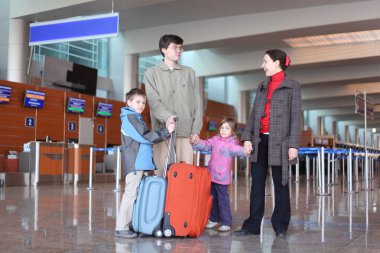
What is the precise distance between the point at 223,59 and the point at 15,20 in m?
9.91

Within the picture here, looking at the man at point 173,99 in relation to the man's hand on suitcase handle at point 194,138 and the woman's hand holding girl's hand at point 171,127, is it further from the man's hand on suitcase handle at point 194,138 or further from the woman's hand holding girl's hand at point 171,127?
the woman's hand holding girl's hand at point 171,127

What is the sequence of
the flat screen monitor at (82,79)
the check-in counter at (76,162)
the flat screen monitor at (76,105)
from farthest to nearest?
the flat screen monitor at (82,79) → the flat screen monitor at (76,105) → the check-in counter at (76,162)

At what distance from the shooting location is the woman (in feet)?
12.6

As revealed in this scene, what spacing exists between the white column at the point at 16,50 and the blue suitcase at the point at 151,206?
11709 mm

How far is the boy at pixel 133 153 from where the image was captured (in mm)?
3703

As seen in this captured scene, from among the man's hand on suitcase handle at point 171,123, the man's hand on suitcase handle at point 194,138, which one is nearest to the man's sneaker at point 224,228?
the man's hand on suitcase handle at point 194,138

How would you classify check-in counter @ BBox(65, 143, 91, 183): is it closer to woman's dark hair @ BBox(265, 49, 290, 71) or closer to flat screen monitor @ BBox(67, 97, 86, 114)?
flat screen monitor @ BBox(67, 97, 86, 114)

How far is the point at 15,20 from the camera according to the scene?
14.2 metres

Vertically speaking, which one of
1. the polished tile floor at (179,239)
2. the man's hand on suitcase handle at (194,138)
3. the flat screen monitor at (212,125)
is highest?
the flat screen monitor at (212,125)

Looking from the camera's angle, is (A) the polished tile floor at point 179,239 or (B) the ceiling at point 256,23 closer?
(A) the polished tile floor at point 179,239

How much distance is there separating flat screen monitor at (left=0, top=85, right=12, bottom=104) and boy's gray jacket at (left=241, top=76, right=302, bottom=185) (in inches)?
438

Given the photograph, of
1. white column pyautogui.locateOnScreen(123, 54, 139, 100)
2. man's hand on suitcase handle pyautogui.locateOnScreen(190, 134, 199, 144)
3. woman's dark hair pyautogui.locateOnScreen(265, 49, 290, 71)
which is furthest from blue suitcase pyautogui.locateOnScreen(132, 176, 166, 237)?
white column pyautogui.locateOnScreen(123, 54, 139, 100)

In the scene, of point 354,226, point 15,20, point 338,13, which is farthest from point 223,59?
point 354,226

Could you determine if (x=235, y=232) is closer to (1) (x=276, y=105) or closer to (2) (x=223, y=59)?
(1) (x=276, y=105)
